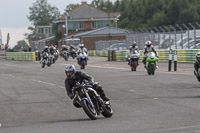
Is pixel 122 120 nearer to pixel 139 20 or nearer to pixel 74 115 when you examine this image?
pixel 74 115

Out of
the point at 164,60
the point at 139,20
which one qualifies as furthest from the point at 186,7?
the point at 164,60

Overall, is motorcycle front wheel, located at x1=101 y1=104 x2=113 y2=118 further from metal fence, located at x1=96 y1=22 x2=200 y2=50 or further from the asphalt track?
metal fence, located at x1=96 y1=22 x2=200 y2=50

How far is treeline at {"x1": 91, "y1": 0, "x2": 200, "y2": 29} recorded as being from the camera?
120 meters

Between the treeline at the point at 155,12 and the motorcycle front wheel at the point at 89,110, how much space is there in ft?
334

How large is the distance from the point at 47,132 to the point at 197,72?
734 cm

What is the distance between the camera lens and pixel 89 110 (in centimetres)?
1103

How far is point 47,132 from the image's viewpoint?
934 cm

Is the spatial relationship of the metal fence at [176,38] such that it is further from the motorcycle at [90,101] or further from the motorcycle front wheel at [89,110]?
the motorcycle front wheel at [89,110]

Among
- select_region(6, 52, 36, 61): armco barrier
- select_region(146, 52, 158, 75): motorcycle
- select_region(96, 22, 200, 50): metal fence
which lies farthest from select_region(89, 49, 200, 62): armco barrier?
select_region(6, 52, 36, 61): armco barrier

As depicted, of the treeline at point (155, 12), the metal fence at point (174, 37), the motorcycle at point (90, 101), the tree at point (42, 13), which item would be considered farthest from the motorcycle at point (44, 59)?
the tree at point (42, 13)

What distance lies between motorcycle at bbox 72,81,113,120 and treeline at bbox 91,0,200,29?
101352 mm

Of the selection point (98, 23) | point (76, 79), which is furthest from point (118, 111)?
point (98, 23)

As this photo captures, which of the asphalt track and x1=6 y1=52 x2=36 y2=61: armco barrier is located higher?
the asphalt track

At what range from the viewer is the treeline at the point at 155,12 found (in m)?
120
